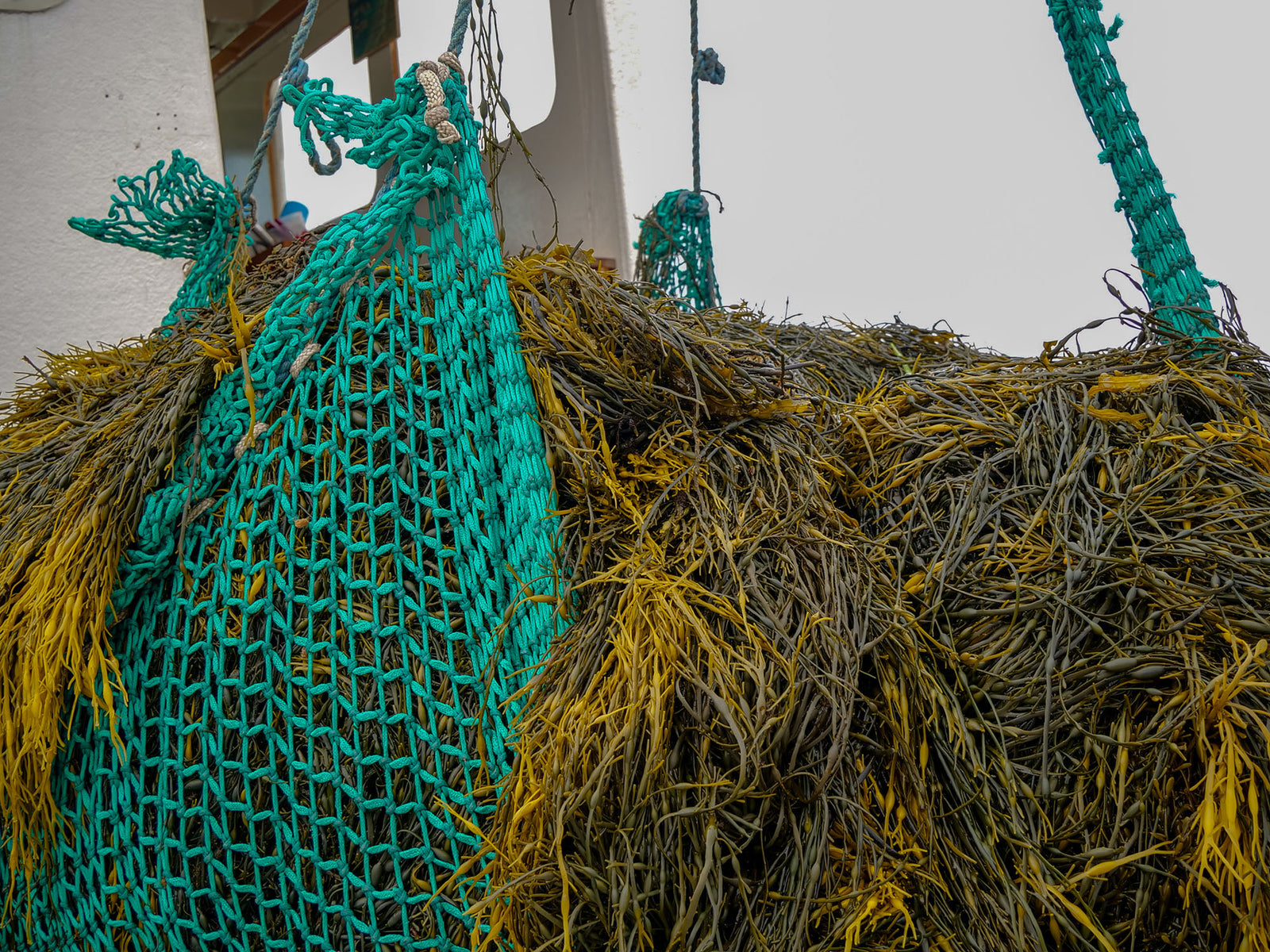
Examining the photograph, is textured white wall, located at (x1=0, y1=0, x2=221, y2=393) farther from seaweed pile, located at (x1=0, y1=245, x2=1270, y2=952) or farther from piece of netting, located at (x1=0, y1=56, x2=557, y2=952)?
piece of netting, located at (x1=0, y1=56, x2=557, y2=952)

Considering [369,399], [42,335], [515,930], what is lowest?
[515,930]

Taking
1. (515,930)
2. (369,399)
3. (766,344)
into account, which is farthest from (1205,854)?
(369,399)

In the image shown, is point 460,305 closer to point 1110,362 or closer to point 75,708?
point 75,708

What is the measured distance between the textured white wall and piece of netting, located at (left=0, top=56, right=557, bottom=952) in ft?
3.71

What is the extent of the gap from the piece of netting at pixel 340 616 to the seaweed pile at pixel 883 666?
0.18 feet

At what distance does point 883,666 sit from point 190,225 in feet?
3.13

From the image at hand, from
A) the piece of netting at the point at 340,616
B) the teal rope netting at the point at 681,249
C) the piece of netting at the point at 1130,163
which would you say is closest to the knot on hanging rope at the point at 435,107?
the piece of netting at the point at 340,616

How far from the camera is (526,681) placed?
31.6 inches

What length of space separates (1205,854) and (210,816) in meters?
0.78

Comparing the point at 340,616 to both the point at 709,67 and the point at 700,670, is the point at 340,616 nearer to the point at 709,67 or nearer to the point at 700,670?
the point at 700,670

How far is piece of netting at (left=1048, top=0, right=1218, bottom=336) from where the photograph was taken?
1265 millimetres

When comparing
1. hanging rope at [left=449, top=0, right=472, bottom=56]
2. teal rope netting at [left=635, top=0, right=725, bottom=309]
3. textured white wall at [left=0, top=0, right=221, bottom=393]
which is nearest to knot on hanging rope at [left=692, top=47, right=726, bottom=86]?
teal rope netting at [left=635, top=0, right=725, bottom=309]

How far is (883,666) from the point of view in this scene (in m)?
0.81

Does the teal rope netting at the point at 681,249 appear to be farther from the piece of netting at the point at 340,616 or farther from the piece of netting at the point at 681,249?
the piece of netting at the point at 340,616
